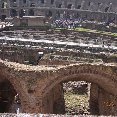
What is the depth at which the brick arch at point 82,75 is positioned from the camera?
1941 cm

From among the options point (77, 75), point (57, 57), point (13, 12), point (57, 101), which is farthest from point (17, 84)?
point (13, 12)

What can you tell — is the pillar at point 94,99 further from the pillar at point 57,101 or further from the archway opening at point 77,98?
the pillar at point 57,101

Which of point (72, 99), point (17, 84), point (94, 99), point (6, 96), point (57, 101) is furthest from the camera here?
point (72, 99)

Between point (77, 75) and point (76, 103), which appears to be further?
point (76, 103)

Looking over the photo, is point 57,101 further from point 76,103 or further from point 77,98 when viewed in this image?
point 77,98

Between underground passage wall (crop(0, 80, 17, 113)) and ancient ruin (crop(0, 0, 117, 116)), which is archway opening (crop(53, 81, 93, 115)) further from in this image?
underground passage wall (crop(0, 80, 17, 113))

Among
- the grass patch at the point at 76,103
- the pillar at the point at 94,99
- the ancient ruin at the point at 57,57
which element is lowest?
the grass patch at the point at 76,103

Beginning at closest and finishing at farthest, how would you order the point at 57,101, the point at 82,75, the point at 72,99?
the point at 82,75
the point at 57,101
the point at 72,99

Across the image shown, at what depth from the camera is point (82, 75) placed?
1986 cm

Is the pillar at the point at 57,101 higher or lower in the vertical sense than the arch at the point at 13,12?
lower

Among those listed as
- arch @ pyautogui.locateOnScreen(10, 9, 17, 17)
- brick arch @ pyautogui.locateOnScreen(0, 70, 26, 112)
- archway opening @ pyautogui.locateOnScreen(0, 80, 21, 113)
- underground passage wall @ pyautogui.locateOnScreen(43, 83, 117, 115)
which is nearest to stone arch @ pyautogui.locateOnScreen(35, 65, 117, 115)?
underground passage wall @ pyautogui.locateOnScreen(43, 83, 117, 115)

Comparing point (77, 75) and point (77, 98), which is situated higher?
point (77, 75)

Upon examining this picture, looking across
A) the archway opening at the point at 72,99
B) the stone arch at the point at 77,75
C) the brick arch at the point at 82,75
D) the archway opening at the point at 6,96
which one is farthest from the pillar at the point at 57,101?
the brick arch at the point at 82,75

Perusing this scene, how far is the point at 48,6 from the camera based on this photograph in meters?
56.5
